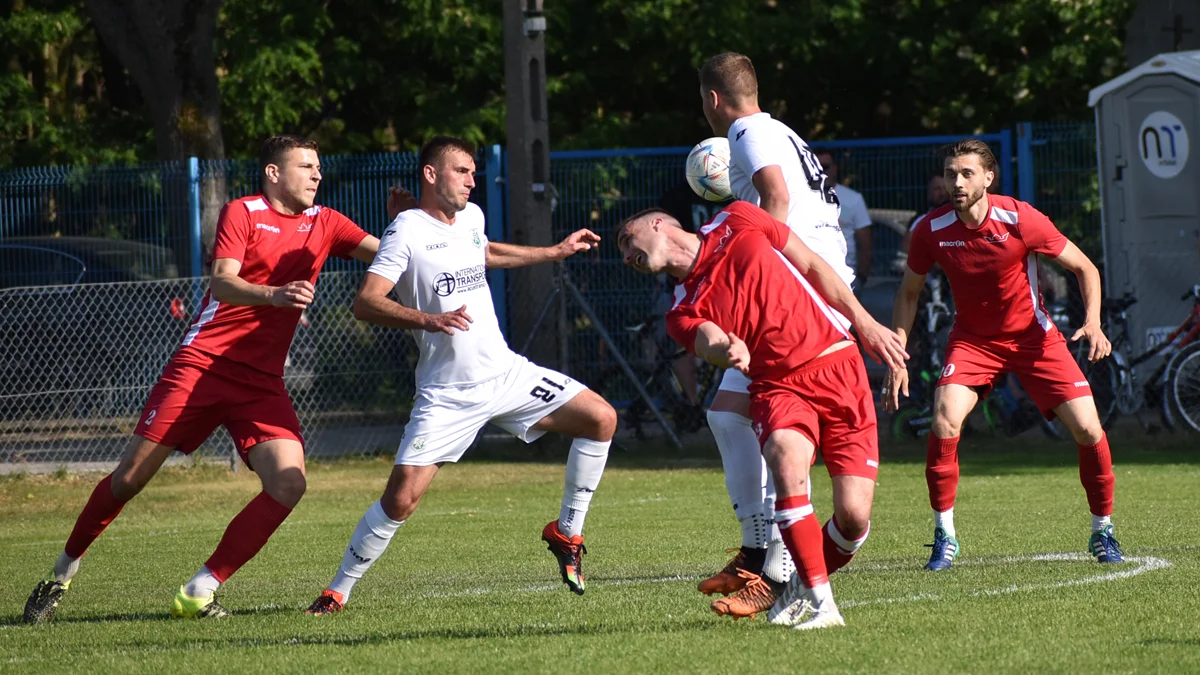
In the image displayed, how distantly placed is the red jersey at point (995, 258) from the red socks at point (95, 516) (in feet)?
13.3

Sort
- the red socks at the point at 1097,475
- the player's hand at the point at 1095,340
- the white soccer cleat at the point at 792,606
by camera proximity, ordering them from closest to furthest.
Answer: the white soccer cleat at the point at 792,606
the player's hand at the point at 1095,340
the red socks at the point at 1097,475

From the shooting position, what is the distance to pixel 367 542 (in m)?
7.10

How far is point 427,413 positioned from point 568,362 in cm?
845

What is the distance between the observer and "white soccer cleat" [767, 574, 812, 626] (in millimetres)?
6160

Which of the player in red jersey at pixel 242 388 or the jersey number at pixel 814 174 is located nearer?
the jersey number at pixel 814 174

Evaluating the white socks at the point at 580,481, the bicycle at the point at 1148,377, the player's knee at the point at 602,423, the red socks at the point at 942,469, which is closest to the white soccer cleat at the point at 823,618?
the white socks at the point at 580,481

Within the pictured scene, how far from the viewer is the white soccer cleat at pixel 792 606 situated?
20.2 feet

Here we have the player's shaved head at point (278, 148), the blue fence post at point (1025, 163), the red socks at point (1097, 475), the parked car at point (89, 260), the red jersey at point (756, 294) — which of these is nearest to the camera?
the red jersey at point (756, 294)

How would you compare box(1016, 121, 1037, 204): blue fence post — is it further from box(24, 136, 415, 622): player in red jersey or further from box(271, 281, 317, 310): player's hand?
box(271, 281, 317, 310): player's hand

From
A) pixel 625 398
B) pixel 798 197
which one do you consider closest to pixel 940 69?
pixel 625 398

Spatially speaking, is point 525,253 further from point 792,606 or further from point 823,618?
point 823,618

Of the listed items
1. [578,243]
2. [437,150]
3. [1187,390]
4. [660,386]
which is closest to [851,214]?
[660,386]

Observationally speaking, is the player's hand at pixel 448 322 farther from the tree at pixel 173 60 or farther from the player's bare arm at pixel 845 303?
the tree at pixel 173 60

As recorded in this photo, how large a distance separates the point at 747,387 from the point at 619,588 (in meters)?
1.47
